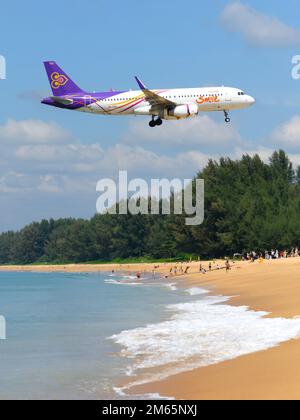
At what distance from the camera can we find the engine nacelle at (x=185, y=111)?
62.5 m

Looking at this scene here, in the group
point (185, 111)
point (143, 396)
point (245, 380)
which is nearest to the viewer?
point (143, 396)

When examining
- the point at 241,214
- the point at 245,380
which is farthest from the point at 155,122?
the point at 241,214

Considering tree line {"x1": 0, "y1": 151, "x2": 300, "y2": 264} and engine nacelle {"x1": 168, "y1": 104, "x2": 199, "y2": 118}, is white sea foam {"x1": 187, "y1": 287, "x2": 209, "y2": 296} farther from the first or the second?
tree line {"x1": 0, "y1": 151, "x2": 300, "y2": 264}

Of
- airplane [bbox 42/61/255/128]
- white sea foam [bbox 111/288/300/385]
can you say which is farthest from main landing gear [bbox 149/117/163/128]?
white sea foam [bbox 111/288/300/385]

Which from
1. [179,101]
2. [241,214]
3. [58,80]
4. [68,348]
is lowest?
[68,348]

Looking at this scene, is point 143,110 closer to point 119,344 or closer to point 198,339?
point 119,344

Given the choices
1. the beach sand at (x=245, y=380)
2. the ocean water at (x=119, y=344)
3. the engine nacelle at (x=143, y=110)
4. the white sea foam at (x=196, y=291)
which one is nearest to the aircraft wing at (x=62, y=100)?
the engine nacelle at (x=143, y=110)

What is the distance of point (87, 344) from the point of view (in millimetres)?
30875

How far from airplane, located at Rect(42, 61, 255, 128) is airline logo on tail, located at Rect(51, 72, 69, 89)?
7.08m

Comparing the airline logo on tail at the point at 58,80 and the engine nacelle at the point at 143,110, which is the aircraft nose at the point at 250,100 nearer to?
the engine nacelle at the point at 143,110

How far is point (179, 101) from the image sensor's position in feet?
217

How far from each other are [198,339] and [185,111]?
35551mm

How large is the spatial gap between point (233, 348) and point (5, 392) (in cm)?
797

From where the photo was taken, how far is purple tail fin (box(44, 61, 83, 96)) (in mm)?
75950
